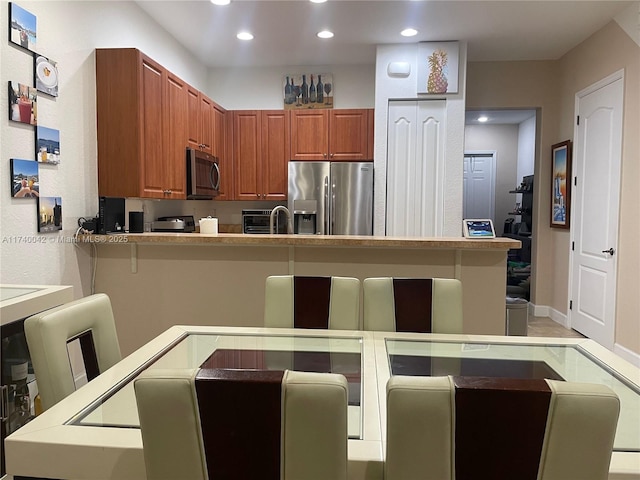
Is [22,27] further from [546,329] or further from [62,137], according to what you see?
[546,329]

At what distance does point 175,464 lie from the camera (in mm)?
870

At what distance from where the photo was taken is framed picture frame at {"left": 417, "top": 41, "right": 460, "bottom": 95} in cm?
480

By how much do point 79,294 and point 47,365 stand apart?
1.99m

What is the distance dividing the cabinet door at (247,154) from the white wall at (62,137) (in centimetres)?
186

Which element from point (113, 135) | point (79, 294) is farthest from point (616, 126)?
point (79, 294)

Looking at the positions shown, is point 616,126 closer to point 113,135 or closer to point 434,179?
point 434,179

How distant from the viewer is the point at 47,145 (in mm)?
2904

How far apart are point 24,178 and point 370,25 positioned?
3.09 m

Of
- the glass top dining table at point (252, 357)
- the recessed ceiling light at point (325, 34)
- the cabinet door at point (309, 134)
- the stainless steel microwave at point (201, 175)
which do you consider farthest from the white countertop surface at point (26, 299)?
the cabinet door at point (309, 134)

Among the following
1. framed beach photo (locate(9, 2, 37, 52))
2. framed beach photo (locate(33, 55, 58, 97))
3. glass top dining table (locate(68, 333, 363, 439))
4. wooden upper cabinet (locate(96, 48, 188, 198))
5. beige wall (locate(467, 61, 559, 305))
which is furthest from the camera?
beige wall (locate(467, 61, 559, 305))

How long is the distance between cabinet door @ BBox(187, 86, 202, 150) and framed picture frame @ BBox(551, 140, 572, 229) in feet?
12.3

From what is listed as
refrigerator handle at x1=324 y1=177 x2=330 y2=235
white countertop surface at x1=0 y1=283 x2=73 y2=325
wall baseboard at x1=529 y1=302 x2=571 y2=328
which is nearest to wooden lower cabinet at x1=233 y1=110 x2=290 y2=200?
refrigerator handle at x1=324 y1=177 x2=330 y2=235

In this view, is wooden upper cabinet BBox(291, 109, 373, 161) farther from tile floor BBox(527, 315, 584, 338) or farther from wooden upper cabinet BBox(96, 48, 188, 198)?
tile floor BBox(527, 315, 584, 338)

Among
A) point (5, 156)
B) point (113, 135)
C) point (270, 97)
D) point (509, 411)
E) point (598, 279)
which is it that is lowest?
point (598, 279)
